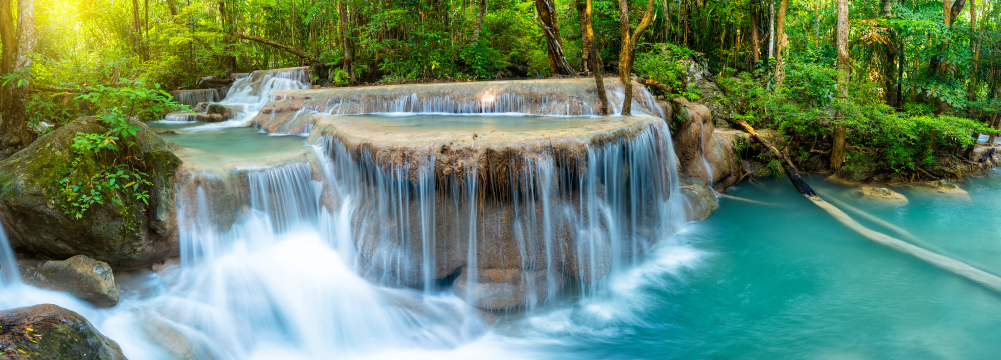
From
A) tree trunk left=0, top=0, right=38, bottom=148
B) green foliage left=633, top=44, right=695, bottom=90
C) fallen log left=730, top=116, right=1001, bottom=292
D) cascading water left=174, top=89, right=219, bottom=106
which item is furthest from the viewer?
cascading water left=174, top=89, right=219, bottom=106

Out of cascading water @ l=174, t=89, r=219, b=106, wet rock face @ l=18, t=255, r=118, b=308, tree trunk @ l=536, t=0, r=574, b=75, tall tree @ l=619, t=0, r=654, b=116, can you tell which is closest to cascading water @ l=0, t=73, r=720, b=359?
wet rock face @ l=18, t=255, r=118, b=308

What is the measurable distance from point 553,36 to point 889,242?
24.9 ft

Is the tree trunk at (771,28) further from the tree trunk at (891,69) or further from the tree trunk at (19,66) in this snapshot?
the tree trunk at (19,66)

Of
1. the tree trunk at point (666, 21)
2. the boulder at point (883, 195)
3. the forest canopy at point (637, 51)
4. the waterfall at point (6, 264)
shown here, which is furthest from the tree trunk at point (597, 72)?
the waterfall at point (6, 264)

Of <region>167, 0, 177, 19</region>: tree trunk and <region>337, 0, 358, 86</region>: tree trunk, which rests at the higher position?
<region>167, 0, 177, 19</region>: tree trunk

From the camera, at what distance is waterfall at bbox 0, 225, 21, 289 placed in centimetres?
418

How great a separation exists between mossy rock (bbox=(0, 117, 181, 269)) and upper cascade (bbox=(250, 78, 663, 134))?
12.1 feet

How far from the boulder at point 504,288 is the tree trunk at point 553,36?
24.2ft

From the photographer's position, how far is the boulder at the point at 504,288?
5.10 m

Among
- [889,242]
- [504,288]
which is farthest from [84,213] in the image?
[889,242]

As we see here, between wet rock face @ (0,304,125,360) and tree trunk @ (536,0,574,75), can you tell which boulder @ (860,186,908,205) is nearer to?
tree trunk @ (536,0,574,75)

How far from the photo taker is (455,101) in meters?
9.66

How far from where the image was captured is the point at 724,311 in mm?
5379

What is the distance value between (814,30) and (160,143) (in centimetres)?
1552
